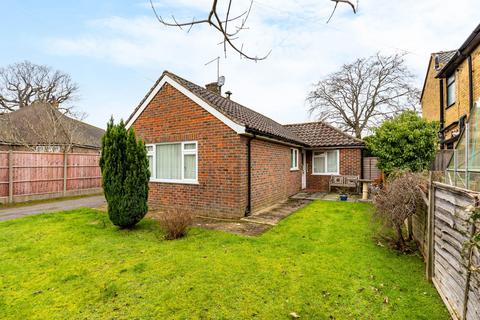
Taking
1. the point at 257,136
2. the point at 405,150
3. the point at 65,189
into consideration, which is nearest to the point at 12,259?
the point at 257,136

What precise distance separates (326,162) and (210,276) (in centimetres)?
1180

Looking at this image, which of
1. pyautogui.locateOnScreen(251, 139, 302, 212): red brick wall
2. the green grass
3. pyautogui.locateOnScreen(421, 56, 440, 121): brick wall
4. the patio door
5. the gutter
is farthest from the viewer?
pyautogui.locateOnScreen(421, 56, 440, 121): brick wall

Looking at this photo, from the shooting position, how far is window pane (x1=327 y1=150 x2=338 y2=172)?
547 inches

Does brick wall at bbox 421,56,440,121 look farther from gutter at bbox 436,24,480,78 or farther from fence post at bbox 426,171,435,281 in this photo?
fence post at bbox 426,171,435,281

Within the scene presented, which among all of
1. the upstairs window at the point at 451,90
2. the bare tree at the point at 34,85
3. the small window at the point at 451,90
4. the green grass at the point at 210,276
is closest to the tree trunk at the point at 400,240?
the green grass at the point at 210,276

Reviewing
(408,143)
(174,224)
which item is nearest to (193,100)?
(174,224)

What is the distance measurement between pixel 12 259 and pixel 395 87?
29663mm

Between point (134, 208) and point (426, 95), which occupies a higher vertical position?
point (426, 95)

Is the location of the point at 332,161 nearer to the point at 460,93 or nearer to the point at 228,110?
the point at 460,93

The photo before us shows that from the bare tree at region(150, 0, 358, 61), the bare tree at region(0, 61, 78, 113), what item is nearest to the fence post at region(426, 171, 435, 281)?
the bare tree at region(150, 0, 358, 61)

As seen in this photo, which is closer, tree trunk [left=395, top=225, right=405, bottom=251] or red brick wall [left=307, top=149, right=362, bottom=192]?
tree trunk [left=395, top=225, right=405, bottom=251]

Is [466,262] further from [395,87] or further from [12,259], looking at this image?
[395,87]

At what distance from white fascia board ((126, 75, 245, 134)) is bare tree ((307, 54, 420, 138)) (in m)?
20.5

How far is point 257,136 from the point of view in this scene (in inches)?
328
